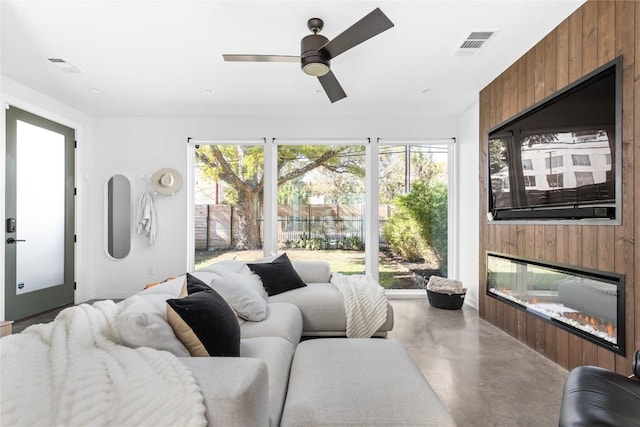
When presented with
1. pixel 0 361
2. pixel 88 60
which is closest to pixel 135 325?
pixel 0 361

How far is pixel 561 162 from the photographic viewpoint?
8.20 feet

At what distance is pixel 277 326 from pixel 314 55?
6.22 feet

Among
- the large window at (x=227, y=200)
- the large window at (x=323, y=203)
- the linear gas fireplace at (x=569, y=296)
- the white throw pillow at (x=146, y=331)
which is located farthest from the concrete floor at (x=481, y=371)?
the large window at (x=227, y=200)

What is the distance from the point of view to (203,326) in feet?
4.50

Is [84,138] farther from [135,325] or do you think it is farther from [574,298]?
[574,298]

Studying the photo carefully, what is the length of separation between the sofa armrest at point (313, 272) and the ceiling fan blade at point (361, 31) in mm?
2241

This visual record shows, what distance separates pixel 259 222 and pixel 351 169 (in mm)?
1561

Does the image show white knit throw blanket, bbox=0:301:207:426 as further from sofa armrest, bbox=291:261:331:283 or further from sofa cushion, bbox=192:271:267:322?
sofa armrest, bbox=291:261:331:283

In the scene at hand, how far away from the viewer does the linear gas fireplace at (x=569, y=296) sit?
6.93ft

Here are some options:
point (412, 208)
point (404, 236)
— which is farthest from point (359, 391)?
point (412, 208)

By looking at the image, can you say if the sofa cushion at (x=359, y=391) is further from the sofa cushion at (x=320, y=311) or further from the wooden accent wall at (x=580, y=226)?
the wooden accent wall at (x=580, y=226)

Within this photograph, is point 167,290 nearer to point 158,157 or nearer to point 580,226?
point 580,226

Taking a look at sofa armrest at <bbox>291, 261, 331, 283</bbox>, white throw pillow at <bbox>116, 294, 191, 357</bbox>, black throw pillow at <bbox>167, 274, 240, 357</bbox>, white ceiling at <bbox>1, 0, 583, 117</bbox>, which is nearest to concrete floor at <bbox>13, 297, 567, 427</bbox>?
sofa armrest at <bbox>291, 261, 331, 283</bbox>

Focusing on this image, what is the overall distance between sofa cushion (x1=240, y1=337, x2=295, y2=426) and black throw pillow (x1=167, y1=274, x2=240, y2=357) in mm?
212
